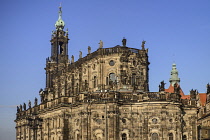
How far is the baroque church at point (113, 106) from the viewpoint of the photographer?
66688 millimetres

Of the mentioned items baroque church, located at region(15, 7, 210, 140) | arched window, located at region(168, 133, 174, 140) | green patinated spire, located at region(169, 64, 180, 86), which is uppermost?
green patinated spire, located at region(169, 64, 180, 86)

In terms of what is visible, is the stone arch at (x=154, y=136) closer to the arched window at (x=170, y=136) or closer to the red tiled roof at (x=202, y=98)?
the arched window at (x=170, y=136)

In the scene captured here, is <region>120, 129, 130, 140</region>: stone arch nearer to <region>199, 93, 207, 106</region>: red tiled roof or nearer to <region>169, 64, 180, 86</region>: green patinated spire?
<region>199, 93, 207, 106</region>: red tiled roof

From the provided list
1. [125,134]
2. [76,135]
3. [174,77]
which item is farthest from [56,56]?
[174,77]

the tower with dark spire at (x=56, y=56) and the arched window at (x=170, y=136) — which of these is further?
the tower with dark spire at (x=56, y=56)

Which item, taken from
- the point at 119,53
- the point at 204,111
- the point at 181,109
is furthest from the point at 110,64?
the point at 204,111

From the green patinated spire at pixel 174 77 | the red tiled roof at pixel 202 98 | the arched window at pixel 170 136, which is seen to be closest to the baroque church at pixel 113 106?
the arched window at pixel 170 136

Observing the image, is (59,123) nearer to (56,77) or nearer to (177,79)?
(56,77)

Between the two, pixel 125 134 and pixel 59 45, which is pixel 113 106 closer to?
pixel 125 134

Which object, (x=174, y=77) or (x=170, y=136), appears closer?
(x=170, y=136)

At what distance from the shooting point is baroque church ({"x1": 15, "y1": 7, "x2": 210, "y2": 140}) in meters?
66.7

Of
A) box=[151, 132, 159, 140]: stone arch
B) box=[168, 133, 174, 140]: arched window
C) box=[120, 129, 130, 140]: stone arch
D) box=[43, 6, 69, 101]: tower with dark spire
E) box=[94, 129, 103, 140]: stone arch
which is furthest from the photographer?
box=[43, 6, 69, 101]: tower with dark spire

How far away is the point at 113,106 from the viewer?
218 feet

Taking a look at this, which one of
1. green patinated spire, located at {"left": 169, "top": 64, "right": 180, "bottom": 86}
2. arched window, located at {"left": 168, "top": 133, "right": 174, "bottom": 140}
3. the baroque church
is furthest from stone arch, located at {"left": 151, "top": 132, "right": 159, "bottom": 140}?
green patinated spire, located at {"left": 169, "top": 64, "right": 180, "bottom": 86}
